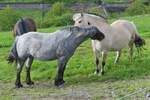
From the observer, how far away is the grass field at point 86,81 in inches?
428

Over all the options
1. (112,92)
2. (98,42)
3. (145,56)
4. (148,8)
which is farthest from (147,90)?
(148,8)

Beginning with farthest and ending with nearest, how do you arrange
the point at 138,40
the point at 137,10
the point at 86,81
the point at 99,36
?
the point at 137,10 → the point at 138,40 → the point at 86,81 → the point at 99,36

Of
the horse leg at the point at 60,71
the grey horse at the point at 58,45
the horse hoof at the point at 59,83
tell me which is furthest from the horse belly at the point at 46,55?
the horse hoof at the point at 59,83

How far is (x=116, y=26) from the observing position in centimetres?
1393

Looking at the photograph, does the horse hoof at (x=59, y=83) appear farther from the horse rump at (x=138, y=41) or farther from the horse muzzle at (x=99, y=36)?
the horse rump at (x=138, y=41)

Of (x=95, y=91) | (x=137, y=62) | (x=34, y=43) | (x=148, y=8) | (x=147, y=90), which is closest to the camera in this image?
(x=147, y=90)

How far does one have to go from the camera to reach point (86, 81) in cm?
1267

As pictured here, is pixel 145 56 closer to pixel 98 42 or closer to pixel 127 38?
pixel 127 38

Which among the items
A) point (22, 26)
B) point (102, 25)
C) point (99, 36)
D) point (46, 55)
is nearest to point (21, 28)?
point (22, 26)

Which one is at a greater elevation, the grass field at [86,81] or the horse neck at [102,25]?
the horse neck at [102,25]

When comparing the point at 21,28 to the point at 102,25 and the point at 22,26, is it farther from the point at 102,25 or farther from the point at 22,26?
the point at 102,25

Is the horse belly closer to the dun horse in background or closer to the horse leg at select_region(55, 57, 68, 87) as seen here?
the horse leg at select_region(55, 57, 68, 87)

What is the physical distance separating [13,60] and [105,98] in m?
3.45

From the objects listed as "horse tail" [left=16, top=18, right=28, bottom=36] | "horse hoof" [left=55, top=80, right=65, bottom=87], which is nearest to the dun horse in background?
"horse tail" [left=16, top=18, right=28, bottom=36]
